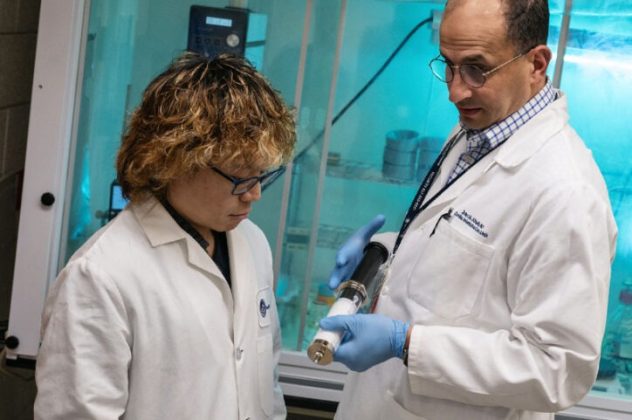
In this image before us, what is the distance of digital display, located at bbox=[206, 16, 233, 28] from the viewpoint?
2459 millimetres

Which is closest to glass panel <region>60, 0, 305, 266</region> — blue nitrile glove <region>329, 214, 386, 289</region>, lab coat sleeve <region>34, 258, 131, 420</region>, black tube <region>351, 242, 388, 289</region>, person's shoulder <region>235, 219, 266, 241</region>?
blue nitrile glove <region>329, 214, 386, 289</region>

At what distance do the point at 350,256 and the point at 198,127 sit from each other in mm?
657

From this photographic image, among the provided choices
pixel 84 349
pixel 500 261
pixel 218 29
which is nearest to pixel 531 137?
pixel 500 261

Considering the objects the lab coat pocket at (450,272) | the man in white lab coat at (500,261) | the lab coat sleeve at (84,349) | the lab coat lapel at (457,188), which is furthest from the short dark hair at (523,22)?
the lab coat sleeve at (84,349)

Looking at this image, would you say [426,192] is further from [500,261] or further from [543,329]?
[543,329]

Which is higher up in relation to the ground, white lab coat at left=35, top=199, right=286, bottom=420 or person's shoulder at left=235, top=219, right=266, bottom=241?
person's shoulder at left=235, top=219, right=266, bottom=241

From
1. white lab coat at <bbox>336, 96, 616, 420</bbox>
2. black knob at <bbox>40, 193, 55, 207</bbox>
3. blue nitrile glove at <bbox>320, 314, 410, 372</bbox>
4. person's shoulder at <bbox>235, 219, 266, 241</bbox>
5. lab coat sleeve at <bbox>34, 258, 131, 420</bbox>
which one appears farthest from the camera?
black knob at <bbox>40, 193, 55, 207</bbox>

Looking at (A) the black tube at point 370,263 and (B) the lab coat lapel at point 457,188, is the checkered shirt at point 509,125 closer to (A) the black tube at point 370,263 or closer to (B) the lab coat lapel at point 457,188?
(B) the lab coat lapel at point 457,188

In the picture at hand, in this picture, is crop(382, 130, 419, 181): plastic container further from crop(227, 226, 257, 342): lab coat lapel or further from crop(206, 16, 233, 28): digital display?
crop(227, 226, 257, 342): lab coat lapel

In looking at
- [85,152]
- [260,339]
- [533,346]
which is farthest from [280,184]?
[533,346]

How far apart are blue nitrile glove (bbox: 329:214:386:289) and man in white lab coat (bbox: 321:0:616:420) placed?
0.63 ft

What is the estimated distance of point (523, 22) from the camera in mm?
1605

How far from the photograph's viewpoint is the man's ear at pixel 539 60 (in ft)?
5.31

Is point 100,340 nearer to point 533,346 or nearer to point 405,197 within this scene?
point 533,346
